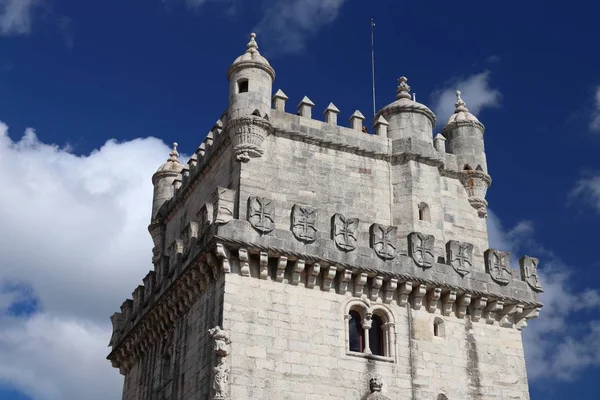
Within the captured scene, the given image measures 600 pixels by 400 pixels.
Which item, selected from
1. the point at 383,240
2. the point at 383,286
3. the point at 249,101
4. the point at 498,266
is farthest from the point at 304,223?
the point at 498,266

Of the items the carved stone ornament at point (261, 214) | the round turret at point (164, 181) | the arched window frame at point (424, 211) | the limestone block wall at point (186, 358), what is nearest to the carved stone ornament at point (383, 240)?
the arched window frame at point (424, 211)

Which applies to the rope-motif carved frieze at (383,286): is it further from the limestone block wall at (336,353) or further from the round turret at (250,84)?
the round turret at (250,84)

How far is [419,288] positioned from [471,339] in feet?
8.32

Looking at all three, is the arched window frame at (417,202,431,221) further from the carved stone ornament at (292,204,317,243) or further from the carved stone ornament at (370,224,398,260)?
the carved stone ornament at (292,204,317,243)

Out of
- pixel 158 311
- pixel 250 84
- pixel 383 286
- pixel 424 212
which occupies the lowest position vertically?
pixel 383 286

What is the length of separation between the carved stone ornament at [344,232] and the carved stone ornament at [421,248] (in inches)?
79.6

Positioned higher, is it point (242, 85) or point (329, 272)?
point (242, 85)

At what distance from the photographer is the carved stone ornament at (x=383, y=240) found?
98.4ft

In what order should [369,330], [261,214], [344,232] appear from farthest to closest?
[344,232]
[369,330]
[261,214]

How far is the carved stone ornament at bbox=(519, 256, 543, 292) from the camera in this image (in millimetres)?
32188

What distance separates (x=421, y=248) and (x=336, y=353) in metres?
4.72

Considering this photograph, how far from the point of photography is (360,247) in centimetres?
2981

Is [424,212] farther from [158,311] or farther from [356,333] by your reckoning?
[158,311]

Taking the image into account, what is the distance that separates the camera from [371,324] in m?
29.5
